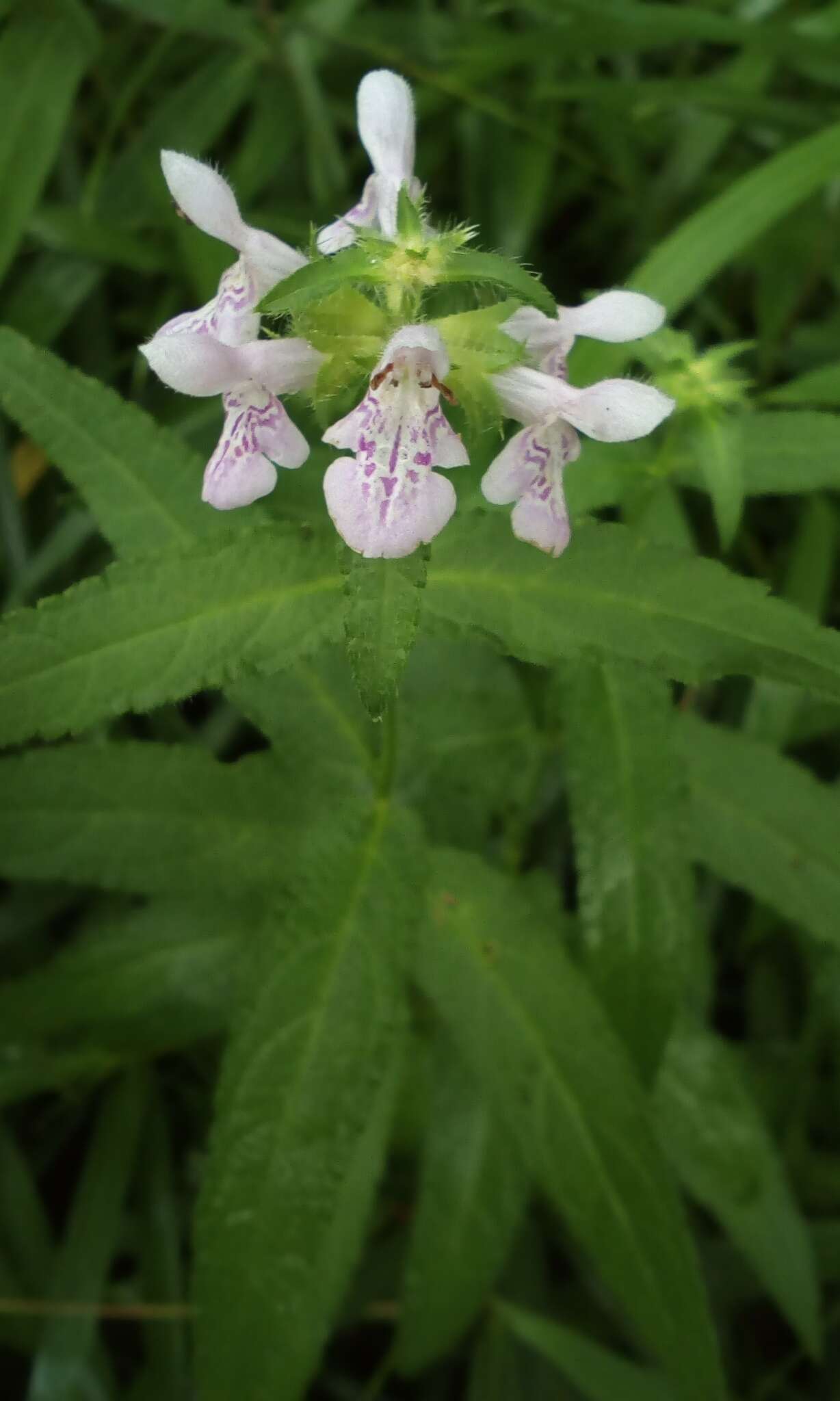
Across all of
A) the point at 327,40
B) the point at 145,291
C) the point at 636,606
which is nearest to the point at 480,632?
the point at 636,606

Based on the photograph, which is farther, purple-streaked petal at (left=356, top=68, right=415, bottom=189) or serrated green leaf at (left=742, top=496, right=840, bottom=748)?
serrated green leaf at (left=742, top=496, right=840, bottom=748)

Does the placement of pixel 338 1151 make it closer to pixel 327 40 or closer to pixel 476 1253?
pixel 476 1253

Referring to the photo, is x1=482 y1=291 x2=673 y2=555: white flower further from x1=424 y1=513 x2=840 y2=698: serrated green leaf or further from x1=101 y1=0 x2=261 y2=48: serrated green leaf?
x1=101 y1=0 x2=261 y2=48: serrated green leaf

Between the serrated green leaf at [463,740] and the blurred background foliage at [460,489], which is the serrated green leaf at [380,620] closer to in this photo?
the blurred background foliage at [460,489]

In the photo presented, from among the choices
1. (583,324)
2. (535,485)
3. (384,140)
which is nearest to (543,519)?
(535,485)

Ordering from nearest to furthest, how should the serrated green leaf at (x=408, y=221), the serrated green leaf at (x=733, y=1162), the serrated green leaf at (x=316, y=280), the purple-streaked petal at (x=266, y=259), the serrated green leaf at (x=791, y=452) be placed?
the serrated green leaf at (x=316, y=280) < the serrated green leaf at (x=408, y=221) < the purple-streaked petal at (x=266, y=259) < the serrated green leaf at (x=791, y=452) < the serrated green leaf at (x=733, y=1162)

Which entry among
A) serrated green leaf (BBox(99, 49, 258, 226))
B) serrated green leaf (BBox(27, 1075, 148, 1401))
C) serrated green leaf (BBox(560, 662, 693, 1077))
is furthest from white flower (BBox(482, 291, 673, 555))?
serrated green leaf (BBox(27, 1075, 148, 1401))

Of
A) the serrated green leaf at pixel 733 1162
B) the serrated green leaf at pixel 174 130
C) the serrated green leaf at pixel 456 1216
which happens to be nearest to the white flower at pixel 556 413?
the serrated green leaf at pixel 456 1216
